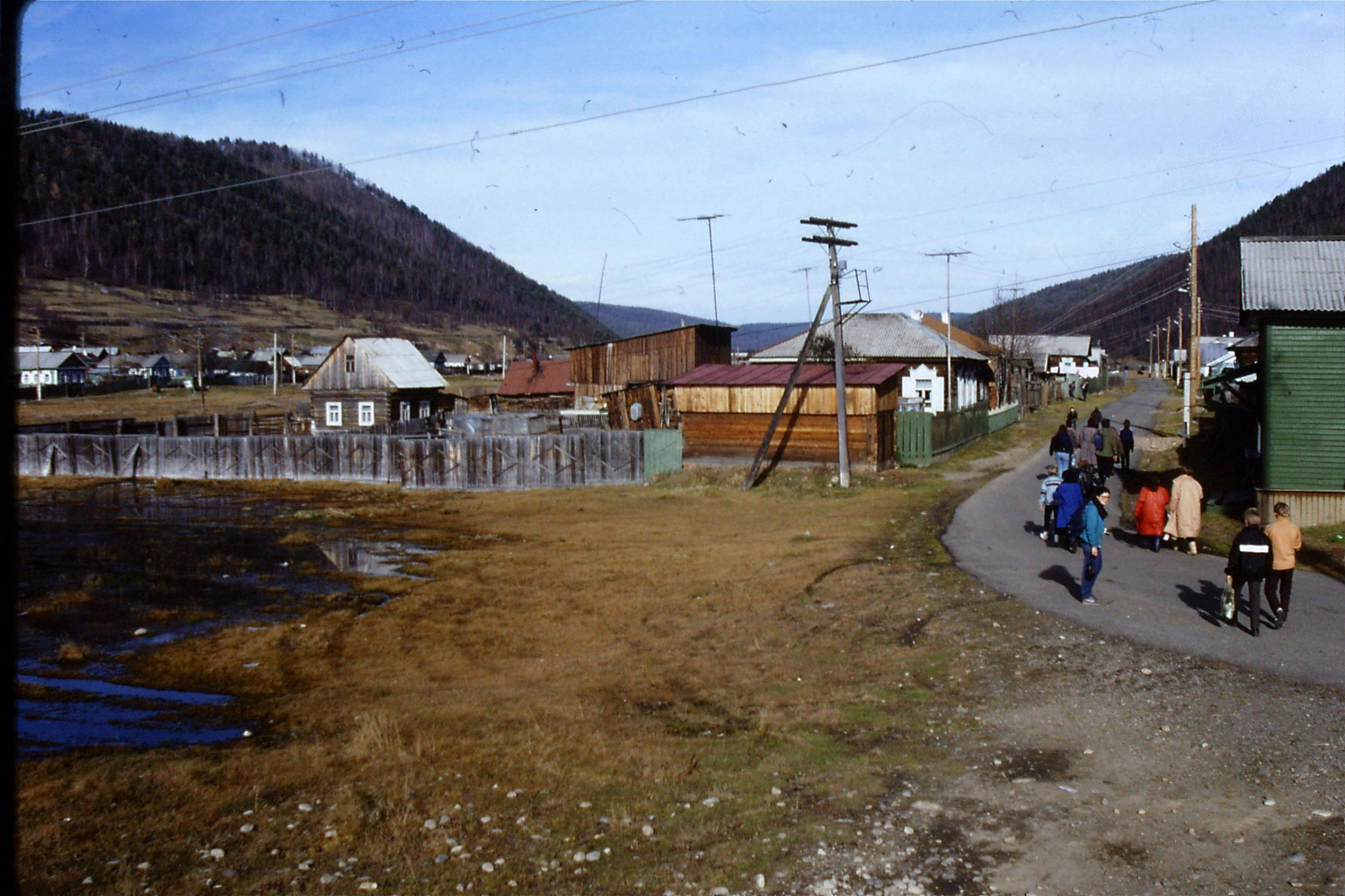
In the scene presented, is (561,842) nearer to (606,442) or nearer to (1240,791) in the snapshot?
(1240,791)

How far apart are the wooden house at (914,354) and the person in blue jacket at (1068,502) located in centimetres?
2707

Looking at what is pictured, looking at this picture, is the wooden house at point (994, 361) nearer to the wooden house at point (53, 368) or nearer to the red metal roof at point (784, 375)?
the red metal roof at point (784, 375)

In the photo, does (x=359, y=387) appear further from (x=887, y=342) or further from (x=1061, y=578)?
(x=1061, y=578)

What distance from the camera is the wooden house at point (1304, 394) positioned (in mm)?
17953

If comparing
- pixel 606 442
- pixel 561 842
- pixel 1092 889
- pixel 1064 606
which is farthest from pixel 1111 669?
pixel 606 442

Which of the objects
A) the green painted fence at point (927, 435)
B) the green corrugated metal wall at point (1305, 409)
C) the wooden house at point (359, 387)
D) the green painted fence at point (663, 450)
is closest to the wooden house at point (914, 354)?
the green painted fence at point (927, 435)

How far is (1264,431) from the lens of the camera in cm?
1834

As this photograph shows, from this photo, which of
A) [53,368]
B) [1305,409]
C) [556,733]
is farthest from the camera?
[53,368]

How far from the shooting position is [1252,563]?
11383 millimetres

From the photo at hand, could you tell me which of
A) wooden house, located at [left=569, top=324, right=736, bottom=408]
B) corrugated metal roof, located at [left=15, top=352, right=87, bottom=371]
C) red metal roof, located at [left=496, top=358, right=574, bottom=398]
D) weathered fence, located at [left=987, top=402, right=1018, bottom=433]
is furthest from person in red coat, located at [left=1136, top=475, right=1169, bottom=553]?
corrugated metal roof, located at [left=15, top=352, right=87, bottom=371]

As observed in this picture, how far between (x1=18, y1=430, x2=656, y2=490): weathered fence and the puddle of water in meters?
5.22

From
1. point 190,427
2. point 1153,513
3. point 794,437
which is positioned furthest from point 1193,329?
point 190,427

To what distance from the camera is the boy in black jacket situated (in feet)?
37.3

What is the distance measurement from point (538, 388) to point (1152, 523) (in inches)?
2105
